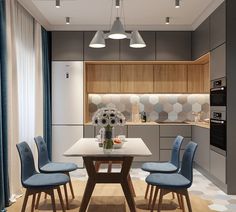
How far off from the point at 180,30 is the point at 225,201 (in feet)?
11.5

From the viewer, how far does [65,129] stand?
630 centimetres

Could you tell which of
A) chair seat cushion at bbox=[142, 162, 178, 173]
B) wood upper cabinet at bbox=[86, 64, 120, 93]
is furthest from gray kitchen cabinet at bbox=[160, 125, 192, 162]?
chair seat cushion at bbox=[142, 162, 178, 173]

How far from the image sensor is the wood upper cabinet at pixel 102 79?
649 cm

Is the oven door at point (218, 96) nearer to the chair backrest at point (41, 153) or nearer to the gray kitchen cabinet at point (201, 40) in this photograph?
the gray kitchen cabinet at point (201, 40)

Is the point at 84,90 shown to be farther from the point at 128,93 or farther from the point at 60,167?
the point at 60,167

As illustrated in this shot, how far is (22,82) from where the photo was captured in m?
4.93

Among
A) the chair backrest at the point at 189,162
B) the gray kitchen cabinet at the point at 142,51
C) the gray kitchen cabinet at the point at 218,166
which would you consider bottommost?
the gray kitchen cabinet at the point at 218,166

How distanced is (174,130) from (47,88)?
2.59m

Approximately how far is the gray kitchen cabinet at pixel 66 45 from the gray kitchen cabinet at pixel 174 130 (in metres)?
2.15

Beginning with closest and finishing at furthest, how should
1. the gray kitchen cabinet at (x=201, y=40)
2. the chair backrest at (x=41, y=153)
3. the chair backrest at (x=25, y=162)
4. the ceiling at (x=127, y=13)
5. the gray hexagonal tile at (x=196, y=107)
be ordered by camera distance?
1. the chair backrest at (x=25, y=162)
2. the chair backrest at (x=41, y=153)
3. the ceiling at (x=127, y=13)
4. the gray kitchen cabinet at (x=201, y=40)
5. the gray hexagonal tile at (x=196, y=107)

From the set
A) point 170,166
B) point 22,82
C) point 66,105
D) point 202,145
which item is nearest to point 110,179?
point 170,166

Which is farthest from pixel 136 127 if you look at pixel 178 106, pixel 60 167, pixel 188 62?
pixel 60 167

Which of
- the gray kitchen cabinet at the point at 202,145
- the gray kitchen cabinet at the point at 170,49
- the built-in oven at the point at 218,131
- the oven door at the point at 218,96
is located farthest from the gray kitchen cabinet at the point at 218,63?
the gray kitchen cabinet at the point at 170,49

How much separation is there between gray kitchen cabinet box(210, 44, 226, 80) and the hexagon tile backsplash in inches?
74.6
